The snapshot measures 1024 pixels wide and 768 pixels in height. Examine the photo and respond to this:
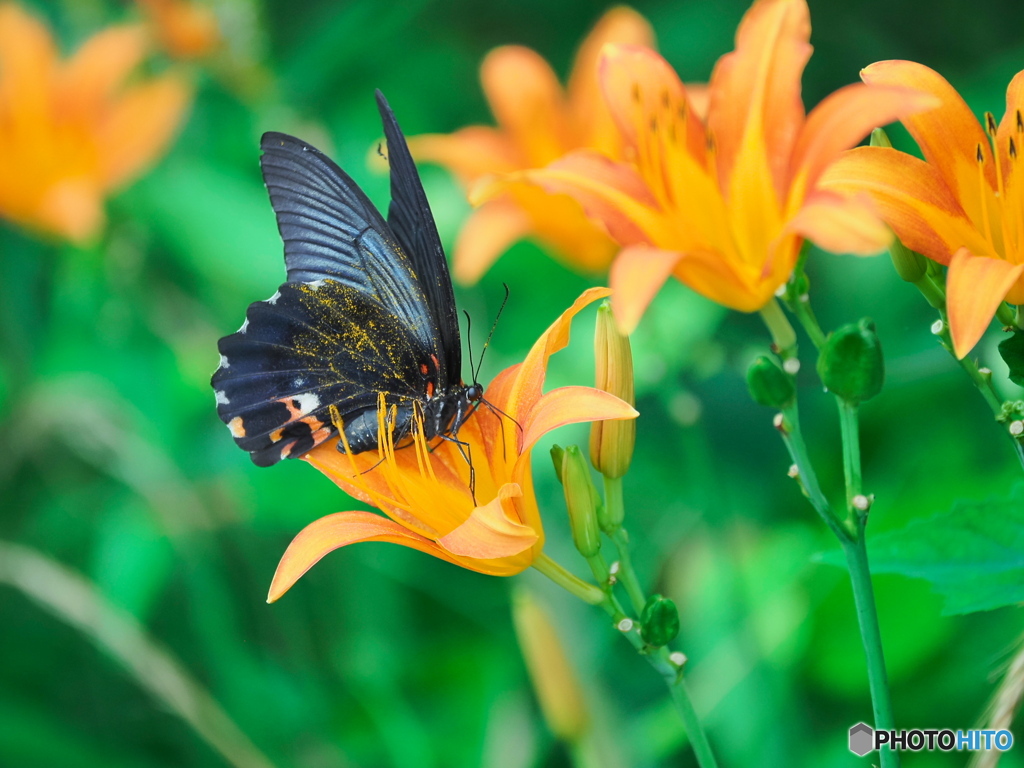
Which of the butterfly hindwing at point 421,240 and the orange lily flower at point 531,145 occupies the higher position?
the orange lily flower at point 531,145

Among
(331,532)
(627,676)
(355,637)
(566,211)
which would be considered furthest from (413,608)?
(331,532)

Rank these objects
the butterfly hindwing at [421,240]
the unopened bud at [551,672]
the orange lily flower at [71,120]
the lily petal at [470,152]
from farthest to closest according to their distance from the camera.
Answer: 1. the orange lily flower at [71,120]
2. the lily petal at [470,152]
3. the unopened bud at [551,672]
4. the butterfly hindwing at [421,240]

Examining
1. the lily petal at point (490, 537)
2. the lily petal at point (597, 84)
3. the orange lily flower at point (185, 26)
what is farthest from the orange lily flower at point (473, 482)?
the orange lily flower at point (185, 26)

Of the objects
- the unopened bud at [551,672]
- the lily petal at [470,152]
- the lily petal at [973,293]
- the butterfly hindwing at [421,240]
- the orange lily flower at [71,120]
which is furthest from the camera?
the orange lily flower at [71,120]

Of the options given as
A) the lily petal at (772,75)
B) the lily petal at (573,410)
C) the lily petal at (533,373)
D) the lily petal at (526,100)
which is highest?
the lily petal at (526,100)

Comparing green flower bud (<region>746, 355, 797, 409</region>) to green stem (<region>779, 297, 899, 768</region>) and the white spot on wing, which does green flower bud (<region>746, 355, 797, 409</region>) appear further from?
the white spot on wing

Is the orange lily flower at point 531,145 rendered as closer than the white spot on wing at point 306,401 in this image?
No

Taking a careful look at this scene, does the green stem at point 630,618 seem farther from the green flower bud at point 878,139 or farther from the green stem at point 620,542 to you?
the green flower bud at point 878,139

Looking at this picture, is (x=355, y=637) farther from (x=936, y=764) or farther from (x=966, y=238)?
(x=966, y=238)
